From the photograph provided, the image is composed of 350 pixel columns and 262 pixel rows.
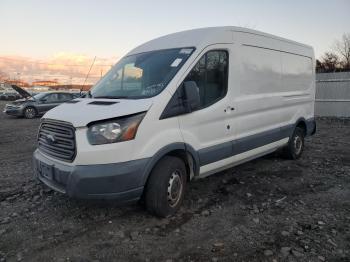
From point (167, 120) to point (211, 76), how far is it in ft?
3.52

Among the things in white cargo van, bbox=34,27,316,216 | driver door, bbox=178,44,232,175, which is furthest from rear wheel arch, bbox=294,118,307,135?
driver door, bbox=178,44,232,175

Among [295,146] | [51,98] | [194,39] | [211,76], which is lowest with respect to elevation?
[295,146]

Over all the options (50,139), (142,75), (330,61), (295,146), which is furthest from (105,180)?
(330,61)

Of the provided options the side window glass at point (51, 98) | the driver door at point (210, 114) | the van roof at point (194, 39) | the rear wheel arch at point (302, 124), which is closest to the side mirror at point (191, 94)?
the driver door at point (210, 114)

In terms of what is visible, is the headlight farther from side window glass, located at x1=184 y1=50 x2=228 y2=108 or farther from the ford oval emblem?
side window glass, located at x1=184 y1=50 x2=228 y2=108

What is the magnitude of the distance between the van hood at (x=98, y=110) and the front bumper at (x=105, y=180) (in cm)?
51

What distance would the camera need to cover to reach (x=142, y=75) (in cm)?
Result: 437

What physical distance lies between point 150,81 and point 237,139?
170cm

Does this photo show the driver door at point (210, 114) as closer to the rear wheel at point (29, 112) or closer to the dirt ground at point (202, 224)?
the dirt ground at point (202, 224)

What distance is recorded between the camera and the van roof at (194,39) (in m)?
4.42

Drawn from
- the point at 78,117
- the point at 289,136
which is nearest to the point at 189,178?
the point at 78,117

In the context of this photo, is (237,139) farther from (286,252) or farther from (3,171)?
(3,171)

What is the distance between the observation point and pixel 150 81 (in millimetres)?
4133

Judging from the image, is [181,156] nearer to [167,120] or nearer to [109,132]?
[167,120]
